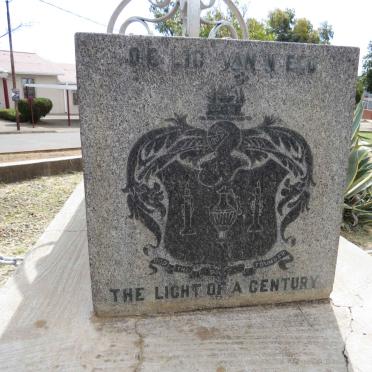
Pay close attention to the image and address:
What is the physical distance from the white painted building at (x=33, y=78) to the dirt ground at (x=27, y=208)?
78.0 feet

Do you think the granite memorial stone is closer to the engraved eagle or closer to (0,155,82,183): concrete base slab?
the engraved eagle

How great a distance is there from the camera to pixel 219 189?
1.92m

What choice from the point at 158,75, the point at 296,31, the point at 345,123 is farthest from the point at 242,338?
the point at 296,31

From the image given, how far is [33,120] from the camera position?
19594 millimetres

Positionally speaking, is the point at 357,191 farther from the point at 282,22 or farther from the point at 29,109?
the point at 282,22

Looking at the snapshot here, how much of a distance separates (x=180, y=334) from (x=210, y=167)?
0.86 m

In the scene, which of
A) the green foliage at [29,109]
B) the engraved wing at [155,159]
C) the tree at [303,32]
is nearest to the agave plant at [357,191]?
the engraved wing at [155,159]

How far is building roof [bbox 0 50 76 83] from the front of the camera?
27.1 meters

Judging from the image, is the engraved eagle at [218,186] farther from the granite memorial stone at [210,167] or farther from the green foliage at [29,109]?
the green foliage at [29,109]

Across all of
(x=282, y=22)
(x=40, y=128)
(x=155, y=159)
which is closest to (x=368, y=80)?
(x=282, y=22)

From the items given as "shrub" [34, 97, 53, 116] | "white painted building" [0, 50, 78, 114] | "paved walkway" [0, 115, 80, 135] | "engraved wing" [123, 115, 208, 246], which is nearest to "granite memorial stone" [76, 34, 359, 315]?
"engraved wing" [123, 115, 208, 246]

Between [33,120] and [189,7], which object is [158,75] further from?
[33,120]

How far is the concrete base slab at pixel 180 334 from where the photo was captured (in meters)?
1.66

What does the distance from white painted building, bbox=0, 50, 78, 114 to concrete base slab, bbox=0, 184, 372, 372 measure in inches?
1073
